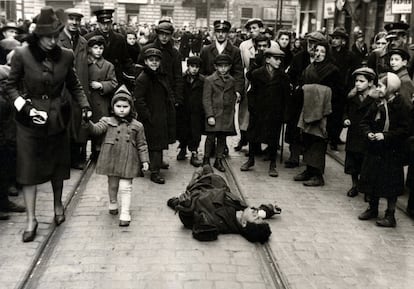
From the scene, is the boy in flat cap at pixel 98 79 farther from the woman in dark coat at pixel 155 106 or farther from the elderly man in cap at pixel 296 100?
the elderly man in cap at pixel 296 100

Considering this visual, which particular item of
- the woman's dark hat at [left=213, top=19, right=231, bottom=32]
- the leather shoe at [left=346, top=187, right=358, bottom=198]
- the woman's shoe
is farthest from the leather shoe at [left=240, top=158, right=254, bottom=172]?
the woman's shoe

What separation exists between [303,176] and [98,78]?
3.42 metres

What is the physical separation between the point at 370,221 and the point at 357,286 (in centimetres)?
206

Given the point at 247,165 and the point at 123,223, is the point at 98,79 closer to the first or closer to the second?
the point at 247,165

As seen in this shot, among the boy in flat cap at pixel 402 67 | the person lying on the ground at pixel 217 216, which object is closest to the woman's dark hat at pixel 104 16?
the person lying on the ground at pixel 217 216

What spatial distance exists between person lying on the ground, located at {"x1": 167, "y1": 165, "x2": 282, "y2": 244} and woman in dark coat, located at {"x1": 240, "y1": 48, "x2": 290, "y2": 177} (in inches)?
89.6

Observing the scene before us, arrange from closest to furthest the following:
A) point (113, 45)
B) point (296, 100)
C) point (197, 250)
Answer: point (197, 250) → point (296, 100) → point (113, 45)

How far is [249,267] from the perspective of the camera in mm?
5762

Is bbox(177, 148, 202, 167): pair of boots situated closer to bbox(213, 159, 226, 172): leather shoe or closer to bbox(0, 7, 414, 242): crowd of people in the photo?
bbox(0, 7, 414, 242): crowd of people

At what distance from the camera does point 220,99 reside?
30.0 ft

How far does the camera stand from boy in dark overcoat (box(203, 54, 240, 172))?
9109mm

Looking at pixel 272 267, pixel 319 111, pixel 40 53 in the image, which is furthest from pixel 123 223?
pixel 319 111

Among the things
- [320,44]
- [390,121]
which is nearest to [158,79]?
[320,44]

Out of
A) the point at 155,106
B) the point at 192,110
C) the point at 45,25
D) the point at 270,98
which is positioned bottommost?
the point at 192,110
